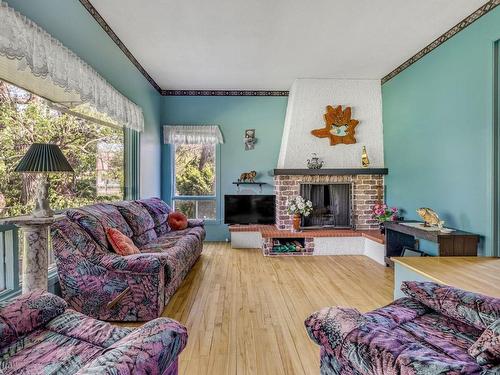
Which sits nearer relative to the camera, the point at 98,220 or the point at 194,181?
the point at 98,220

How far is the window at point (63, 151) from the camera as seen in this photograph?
2246mm

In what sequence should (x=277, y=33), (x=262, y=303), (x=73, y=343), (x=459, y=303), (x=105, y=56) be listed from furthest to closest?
(x=277, y=33)
(x=105, y=56)
(x=262, y=303)
(x=459, y=303)
(x=73, y=343)

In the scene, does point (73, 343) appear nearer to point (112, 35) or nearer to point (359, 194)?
point (112, 35)

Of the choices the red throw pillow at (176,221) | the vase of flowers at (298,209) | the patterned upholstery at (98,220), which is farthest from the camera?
the vase of flowers at (298,209)

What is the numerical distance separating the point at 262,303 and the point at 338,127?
3.52m

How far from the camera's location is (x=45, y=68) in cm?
228

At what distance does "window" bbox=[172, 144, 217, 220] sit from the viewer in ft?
19.6

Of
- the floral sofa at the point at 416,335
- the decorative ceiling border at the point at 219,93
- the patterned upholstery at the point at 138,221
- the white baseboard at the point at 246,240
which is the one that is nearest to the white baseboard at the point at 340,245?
the white baseboard at the point at 246,240

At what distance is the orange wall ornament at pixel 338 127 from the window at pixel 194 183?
212cm

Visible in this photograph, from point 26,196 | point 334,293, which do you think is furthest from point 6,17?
point 334,293

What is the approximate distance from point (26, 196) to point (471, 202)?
421 cm

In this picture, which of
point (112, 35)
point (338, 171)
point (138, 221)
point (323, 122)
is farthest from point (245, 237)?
point (112, 35)

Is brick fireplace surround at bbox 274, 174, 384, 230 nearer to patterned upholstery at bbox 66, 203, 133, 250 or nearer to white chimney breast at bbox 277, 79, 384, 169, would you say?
white chimney breast at bbox 277, 79, 384, 169

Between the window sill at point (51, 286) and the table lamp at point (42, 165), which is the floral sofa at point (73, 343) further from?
the window sill at point (51, 286)
